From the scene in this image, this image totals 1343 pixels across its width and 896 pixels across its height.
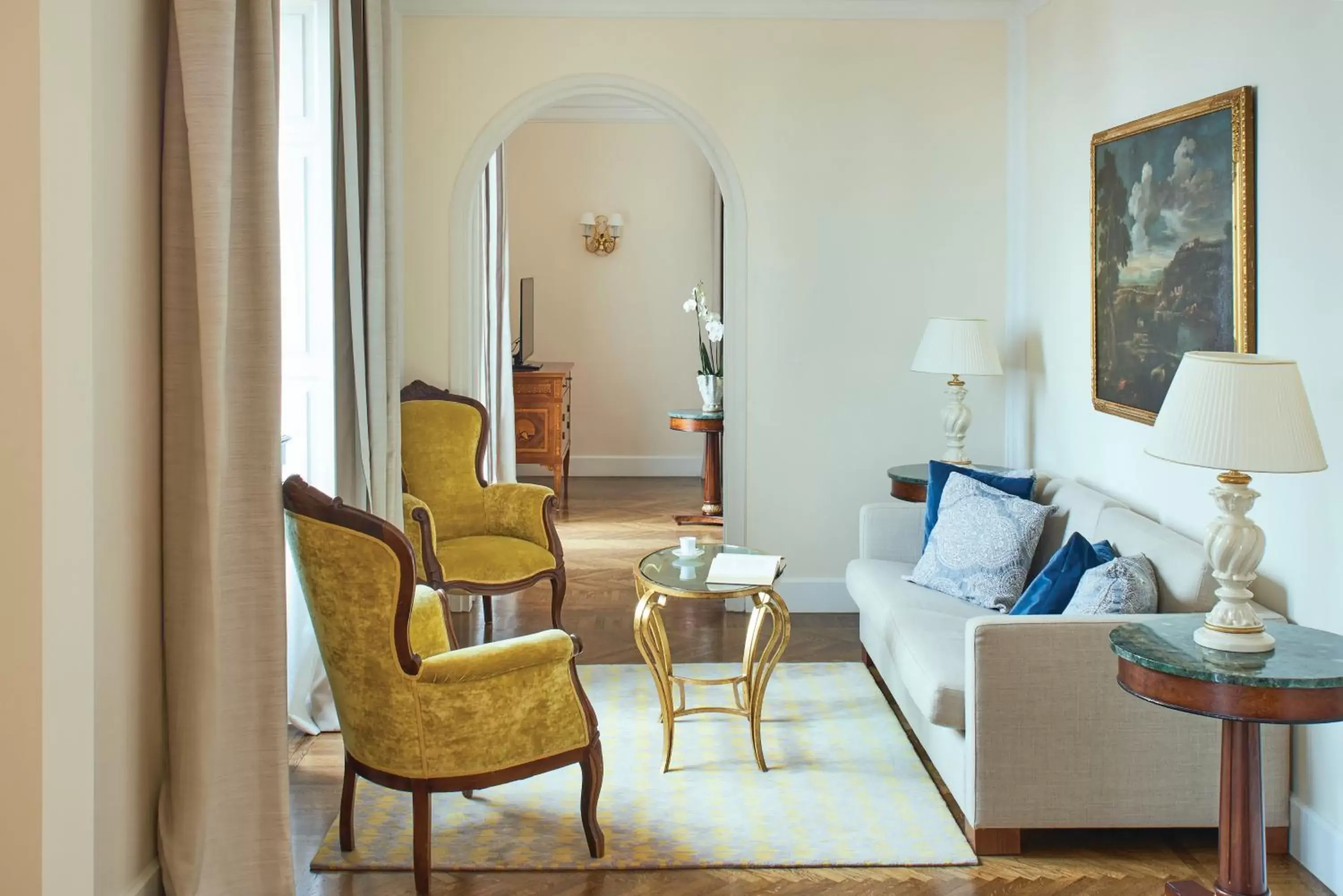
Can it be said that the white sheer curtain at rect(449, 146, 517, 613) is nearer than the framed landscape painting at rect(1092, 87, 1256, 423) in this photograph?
No

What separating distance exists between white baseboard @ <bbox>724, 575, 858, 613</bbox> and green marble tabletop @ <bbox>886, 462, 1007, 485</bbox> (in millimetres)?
620

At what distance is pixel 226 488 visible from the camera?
9.66ft

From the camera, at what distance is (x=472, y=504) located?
5.52 metres

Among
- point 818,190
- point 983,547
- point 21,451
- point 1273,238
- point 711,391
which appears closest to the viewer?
point 21,451

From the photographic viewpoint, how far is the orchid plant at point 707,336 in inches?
304

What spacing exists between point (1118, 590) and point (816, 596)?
2567mm

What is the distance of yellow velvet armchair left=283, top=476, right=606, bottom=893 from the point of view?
299 cm

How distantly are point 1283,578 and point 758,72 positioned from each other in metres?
3.37

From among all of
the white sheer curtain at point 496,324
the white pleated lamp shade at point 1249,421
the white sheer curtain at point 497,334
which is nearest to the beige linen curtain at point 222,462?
the white pleated lamp shade at point 1249,421

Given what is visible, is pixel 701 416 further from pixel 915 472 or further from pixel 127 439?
pixel 127 439

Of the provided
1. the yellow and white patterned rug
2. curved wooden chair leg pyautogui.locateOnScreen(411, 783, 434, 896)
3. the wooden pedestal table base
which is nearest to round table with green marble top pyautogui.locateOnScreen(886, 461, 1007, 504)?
the yellow and white patterned rug

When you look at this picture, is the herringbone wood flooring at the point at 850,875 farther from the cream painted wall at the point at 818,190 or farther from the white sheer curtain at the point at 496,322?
the white sheer curtain at the point at 496,322

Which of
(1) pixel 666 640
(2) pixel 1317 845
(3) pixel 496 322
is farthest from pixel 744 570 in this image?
(3) pixel 496 322

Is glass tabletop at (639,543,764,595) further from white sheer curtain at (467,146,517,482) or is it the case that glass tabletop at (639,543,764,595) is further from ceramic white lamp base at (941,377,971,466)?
white sheer curtain at (467,146,517,482)
